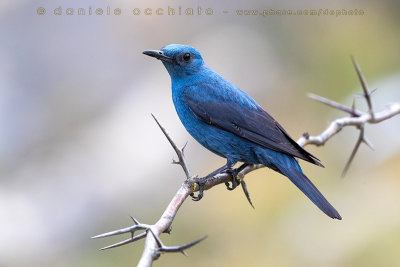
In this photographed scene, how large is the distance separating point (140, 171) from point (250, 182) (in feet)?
4.80

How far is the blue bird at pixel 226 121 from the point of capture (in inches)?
165

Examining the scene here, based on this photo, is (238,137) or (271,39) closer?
(238,137)

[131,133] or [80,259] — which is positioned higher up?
[131,133]

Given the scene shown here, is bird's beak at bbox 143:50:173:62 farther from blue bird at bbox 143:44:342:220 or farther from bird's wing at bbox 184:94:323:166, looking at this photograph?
bird's wing at bbox 184:94:323:166

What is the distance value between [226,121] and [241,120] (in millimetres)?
127

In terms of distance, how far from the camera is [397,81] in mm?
7633

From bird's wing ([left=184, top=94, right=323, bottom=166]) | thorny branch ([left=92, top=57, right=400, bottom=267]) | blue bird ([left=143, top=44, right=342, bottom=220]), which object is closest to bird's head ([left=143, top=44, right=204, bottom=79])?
blue bird ([left=143, top=44, right=342, bottom=220])

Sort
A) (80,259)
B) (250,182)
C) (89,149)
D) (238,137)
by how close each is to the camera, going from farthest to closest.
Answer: (89,149)
(250,182)
(80,259)
(238,137)

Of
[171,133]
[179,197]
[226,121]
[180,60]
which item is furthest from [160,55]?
[171,133]

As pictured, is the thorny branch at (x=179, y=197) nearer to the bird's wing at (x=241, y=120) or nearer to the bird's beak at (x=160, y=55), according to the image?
the bird's wing at (x=241, y=120)

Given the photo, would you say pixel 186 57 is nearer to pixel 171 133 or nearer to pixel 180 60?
pixel 180 60

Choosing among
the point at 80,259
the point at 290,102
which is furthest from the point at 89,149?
the point at 290,102

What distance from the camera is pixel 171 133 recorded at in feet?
24.1

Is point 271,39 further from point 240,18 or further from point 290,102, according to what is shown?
point 290,102
